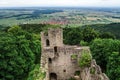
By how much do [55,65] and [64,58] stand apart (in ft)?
5.29

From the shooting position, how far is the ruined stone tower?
36625mm

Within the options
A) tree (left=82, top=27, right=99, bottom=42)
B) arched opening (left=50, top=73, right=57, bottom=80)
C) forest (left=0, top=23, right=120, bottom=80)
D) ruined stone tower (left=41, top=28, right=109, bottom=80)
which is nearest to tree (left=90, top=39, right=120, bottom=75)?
forest (left=0, top=23, right=120, bottom=80)

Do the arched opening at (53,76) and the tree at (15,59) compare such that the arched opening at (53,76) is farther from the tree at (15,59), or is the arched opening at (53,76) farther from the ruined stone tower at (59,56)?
the tree at (15,59)

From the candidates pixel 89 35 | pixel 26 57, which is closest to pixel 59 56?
pixel 26 57

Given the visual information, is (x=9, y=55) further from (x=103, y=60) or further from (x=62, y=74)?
(x=103, y=60)

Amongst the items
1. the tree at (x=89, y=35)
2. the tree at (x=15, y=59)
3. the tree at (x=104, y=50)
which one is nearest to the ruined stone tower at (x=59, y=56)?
the tree at (x=15, y=59)

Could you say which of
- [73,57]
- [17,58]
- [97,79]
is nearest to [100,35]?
[17,58]

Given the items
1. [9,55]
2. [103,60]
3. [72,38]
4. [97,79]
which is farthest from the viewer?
[72,38]

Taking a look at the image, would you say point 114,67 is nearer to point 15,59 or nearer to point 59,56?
point 59,56

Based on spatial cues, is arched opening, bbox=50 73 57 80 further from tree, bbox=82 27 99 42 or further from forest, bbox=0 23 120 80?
tree, bbox=82 27 99 42

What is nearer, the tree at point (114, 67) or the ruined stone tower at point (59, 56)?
the ruined stone tower at point (59, 56)

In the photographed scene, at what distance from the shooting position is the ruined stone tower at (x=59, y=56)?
36.6 metres

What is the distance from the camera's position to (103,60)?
51281 mm

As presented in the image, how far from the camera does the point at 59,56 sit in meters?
36.9
